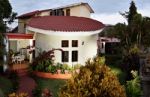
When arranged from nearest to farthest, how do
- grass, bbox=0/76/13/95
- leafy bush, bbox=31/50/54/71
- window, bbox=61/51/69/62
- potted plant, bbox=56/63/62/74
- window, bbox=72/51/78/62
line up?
grass, bbox=0/76/13/95
potted plant, bbox=56/63/62/74
leafy bush, bbox=31/50/54/71
window, bbox=61/51/69/62
window, bbox=72/51/78/62

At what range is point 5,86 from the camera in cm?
2333

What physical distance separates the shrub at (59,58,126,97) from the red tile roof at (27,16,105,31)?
1854 centimetres

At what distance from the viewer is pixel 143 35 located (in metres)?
38.0

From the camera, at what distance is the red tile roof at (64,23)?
3166cm

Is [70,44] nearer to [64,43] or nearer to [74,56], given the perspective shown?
[64,43]

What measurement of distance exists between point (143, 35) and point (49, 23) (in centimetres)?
1044

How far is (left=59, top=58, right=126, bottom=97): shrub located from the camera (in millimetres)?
12438

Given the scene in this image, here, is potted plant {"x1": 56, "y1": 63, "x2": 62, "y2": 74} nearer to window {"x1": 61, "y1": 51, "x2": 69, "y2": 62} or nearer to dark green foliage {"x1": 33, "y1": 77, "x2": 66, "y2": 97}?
dark green foliage {"x1": 33, "y1": 77, "x2": 66, "y2": 97}

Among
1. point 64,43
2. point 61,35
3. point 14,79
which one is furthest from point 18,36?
point 14,79

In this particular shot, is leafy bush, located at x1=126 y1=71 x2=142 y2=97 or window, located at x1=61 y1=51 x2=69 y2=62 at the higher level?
window, located at x1=61 y1=51 x2=69 y2=62

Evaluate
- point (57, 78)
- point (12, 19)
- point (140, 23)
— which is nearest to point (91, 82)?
point (57, 78)

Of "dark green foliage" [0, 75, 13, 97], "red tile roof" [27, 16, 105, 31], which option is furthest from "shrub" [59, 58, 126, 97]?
"red tile roof" [27, 16, 105, 31]

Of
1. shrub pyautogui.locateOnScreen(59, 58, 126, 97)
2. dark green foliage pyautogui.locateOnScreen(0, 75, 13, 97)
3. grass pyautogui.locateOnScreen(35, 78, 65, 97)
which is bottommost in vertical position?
grass pyautogui.locateOnScreen(35, 78, 65, 97)

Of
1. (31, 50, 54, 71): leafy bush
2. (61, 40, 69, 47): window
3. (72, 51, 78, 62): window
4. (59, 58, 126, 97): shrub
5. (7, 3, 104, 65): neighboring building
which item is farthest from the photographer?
(72, 51, 78, 62): window
